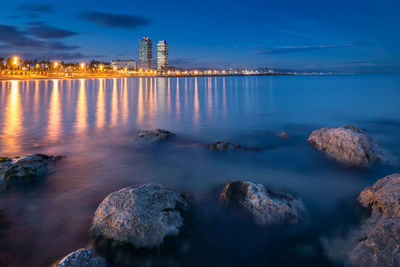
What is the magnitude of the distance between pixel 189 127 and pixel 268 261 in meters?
11.4

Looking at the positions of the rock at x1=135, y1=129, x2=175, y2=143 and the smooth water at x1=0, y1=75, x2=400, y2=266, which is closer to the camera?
the smooth water at x1=0, y1=75, x2=400, y2=266

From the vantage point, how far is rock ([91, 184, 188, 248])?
456 cm

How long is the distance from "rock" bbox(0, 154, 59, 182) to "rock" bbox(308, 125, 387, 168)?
28.5 feet

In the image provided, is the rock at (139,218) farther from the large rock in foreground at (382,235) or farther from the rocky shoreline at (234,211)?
the large rock in foreground at (382,235)

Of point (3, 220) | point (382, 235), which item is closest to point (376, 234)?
point (382, 235)

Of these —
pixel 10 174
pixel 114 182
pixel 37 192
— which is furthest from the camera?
pixel 114 182

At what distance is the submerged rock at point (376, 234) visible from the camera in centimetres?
402

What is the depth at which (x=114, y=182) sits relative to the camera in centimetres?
748

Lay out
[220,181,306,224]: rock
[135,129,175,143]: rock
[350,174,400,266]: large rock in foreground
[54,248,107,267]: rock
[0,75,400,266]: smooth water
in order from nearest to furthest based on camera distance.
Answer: [54,248,107,267]: rock < [350,174,400,266]: large rock in foreground < [0,75,400,266]: smooth water < [220,181,306,224]: rock < [135,129,175,143]: rock

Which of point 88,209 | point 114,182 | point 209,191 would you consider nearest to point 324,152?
point 209,191

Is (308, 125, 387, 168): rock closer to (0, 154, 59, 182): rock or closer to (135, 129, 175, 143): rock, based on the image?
(135, 129, 175, 143): rock

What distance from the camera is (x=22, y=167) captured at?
7.22m

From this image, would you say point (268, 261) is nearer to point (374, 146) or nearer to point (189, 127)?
point (374, 146)

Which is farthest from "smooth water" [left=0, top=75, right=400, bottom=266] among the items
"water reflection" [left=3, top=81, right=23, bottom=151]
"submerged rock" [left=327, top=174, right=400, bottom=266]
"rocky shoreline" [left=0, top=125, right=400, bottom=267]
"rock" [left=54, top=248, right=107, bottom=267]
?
"rock" [left=54, top=248, right=107, bottom=267]
